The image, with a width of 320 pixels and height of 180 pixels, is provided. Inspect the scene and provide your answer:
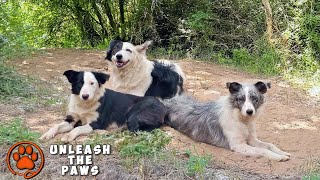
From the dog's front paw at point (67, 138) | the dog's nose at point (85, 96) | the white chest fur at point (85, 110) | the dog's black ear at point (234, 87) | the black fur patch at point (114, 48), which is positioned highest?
the black fur patch at point (114, 48)

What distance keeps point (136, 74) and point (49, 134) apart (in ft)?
7.25

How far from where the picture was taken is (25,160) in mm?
4832

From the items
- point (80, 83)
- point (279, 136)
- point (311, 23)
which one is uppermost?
point (311, 23)

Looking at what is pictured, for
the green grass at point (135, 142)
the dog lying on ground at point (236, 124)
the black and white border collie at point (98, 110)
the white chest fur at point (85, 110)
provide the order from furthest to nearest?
the white chest fur at point (85, 110) < the black and white border collie at point (98, 110) < the dog lying on ground at point (236, 124) < the green grass at point (135, 142)

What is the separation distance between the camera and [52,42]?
15484 mm

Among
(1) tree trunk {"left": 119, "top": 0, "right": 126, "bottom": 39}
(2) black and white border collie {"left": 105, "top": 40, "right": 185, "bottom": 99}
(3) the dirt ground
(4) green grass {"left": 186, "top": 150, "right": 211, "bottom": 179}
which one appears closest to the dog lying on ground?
(3) the dirt ground

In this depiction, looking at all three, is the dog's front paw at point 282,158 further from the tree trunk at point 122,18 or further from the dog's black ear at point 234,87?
the tree trunk at point 122,18

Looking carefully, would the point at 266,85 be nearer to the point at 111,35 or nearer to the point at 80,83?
the point at 80,83

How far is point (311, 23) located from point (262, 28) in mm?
1794

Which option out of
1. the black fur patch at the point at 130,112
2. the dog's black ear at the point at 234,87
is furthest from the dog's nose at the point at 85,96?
the dog's black ear at the point at 234,87

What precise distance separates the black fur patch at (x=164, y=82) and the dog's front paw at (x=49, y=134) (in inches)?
82.1

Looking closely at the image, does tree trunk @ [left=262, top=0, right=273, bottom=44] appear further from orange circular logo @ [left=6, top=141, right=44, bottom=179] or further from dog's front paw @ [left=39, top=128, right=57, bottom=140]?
orange circular logo @ [left=6, top=141, right=44, bottom=179]

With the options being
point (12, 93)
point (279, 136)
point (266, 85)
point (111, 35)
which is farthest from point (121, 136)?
point (111, 35)

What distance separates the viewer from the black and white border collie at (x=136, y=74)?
7406mm
